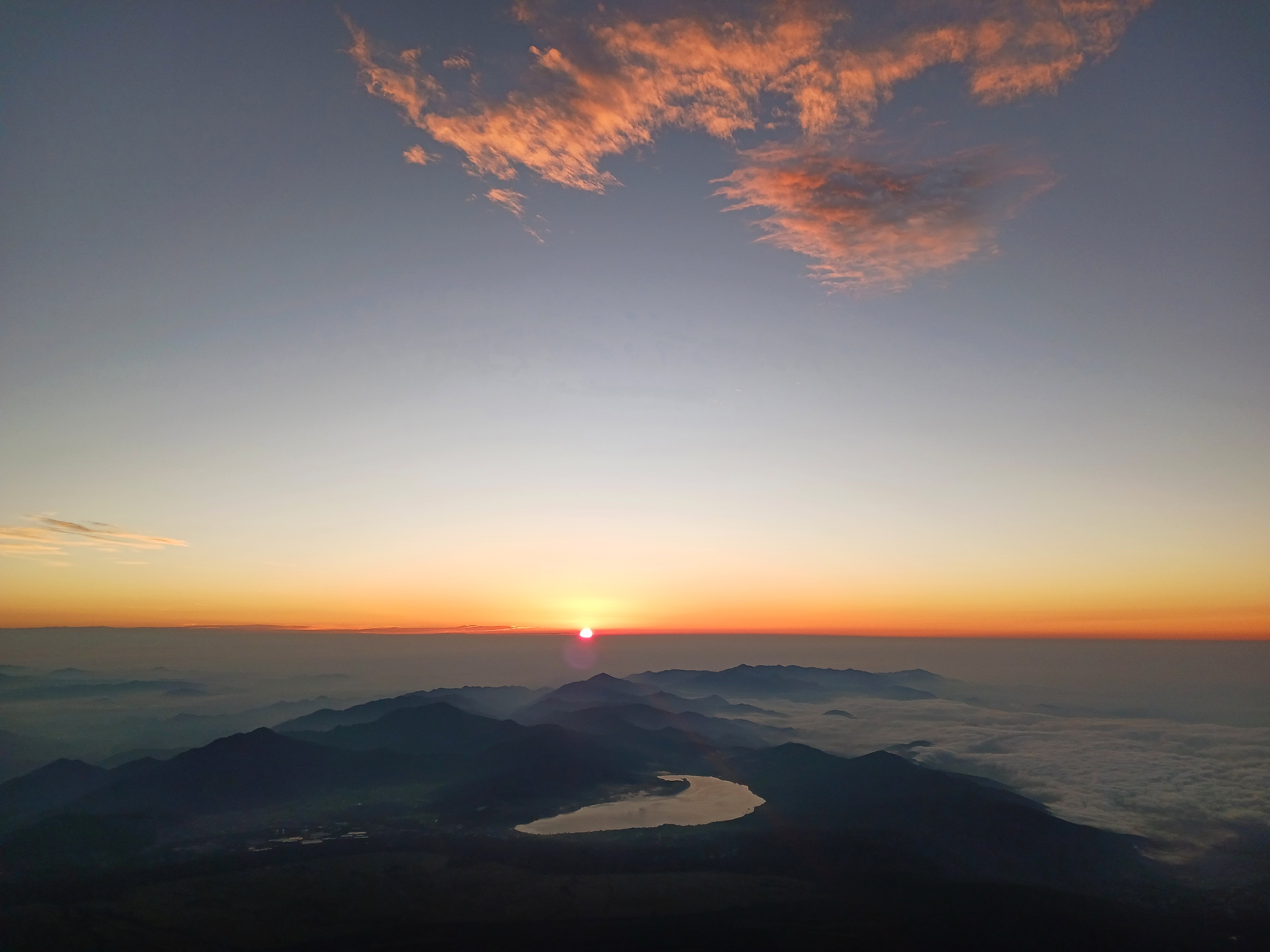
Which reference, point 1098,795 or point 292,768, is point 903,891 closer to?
point 1098,795

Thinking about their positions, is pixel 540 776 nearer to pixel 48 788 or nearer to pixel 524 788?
pixel 524 788

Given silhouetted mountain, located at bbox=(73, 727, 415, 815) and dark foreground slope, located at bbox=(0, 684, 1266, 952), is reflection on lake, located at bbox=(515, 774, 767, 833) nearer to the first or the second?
dark foreground slope, located at bbox=(0, 684, 1266, 952)

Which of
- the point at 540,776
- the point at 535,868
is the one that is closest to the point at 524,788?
the point at 540,776

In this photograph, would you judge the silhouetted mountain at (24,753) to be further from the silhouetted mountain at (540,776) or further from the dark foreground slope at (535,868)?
the silhouetted mountain at (540,776)

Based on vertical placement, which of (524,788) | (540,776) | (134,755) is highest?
(540,776)

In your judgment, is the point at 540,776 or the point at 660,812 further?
the point at 540,776

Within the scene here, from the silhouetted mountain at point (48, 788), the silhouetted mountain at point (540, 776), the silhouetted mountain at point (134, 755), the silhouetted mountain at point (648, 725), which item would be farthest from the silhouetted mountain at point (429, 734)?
the silhouetted mountain at point (48, 788)

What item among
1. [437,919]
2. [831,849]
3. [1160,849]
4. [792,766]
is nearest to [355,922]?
[437,919]

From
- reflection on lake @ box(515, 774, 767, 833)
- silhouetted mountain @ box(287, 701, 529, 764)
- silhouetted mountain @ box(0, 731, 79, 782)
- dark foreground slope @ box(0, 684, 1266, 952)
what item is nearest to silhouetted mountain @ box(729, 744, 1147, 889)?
dark foreground slope @ box(0, 684, 1266, 952)
